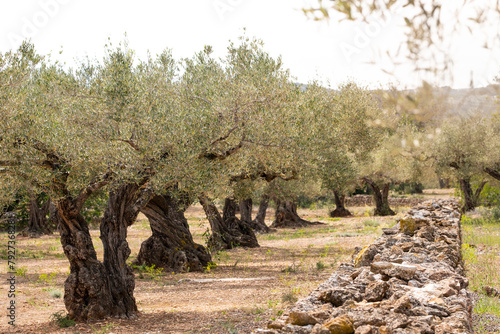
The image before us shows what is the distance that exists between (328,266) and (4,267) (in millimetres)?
10984

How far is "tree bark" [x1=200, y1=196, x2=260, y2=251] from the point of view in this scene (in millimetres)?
19172

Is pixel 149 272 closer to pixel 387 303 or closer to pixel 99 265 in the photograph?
pixel 99 265

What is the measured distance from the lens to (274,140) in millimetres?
11398

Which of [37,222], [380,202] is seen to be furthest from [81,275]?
[380,202]

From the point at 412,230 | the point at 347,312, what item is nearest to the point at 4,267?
the point at 412,230

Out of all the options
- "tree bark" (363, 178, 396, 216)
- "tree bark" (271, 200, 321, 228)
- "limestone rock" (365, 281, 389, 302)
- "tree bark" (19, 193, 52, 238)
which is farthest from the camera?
"tree bark" (363, 178, 396, 216)

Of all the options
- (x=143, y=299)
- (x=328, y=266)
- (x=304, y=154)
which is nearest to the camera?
(x=143, y=299)

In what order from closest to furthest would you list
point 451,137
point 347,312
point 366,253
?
point 347,312, point 366,253, point 451,137

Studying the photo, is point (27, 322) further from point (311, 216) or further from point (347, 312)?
point (311, 216)

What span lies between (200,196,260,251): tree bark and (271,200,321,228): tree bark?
37.1 feet

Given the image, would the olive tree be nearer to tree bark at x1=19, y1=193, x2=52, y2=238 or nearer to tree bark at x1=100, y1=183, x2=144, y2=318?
tree bark at x1=100, y1=183, x2=144, y2=318

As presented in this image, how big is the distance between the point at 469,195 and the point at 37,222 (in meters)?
26.7

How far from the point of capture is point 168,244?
15.1 m

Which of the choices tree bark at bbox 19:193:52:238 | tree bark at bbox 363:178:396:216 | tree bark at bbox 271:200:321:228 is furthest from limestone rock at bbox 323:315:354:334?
tree bark at bbox 363:178:396:216
